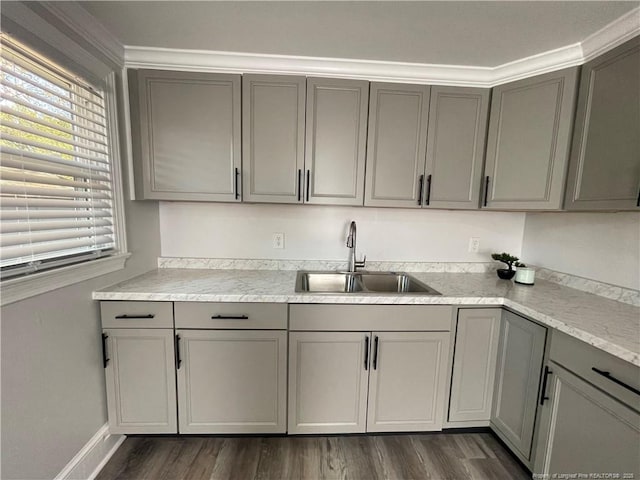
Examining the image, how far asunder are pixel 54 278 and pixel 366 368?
5.21 feet

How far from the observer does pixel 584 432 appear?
1.15 metres

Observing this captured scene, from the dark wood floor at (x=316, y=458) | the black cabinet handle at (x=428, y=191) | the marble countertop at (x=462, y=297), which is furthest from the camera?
the black cabinet handle at (x=428, y=191)

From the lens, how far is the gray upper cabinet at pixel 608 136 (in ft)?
4.16

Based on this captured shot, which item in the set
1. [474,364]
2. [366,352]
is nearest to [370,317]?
[366,352]

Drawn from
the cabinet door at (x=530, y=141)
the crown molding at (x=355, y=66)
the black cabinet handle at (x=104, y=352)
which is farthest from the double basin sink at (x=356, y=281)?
the crown molding at (x=355, y=66)

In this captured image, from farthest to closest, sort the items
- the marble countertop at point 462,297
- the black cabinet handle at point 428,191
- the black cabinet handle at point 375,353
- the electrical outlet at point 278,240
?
the electrical outlet at point 278,240, the black cabinet handle at point 428,191, the black cabinet handle at point 375,353, the marble countertop at point 462,297

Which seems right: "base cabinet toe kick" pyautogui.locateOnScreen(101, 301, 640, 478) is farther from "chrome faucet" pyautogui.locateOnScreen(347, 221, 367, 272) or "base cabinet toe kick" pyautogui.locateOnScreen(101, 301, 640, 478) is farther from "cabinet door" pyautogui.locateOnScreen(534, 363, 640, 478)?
"chrome faucet" pyautogui.locateOnScreen(347, 221, 367, 272)

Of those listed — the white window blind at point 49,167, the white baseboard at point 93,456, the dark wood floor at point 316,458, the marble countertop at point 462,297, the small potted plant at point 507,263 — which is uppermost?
the white window blind at point 49,167

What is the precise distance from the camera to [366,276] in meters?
2.07

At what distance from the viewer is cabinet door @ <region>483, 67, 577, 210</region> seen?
1560 millimetres

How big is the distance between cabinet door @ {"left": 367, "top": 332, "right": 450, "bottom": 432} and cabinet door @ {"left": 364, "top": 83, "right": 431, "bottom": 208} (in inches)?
34.1

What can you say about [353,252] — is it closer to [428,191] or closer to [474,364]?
[428,191]

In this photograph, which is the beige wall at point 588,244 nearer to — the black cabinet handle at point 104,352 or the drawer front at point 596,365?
the drawer front at point 596,365

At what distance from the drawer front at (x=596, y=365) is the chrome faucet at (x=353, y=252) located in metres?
1.16
